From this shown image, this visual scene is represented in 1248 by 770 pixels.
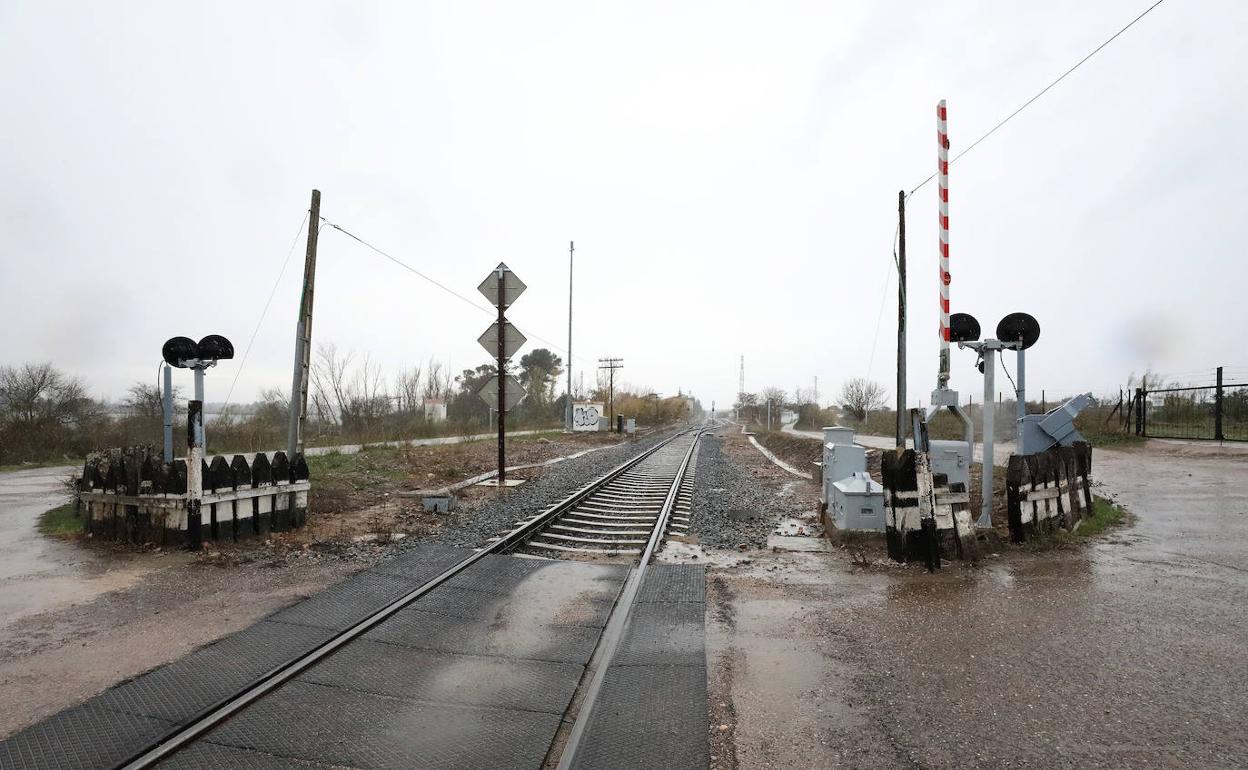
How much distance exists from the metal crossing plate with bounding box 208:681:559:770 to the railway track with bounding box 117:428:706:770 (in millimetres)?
137

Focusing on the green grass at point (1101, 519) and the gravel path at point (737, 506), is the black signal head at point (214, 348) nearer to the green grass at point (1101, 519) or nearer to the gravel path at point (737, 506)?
the gravel path at point (737, 506)

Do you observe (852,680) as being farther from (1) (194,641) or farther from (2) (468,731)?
(1) (194,641)

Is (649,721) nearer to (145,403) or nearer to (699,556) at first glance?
(699,556)

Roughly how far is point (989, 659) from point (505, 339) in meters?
11.0

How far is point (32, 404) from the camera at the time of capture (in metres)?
28.6

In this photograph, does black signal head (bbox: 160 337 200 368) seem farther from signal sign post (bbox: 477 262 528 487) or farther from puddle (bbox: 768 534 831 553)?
puddle (bbox: 768 534 831 553)

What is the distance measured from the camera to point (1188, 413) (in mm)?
22000

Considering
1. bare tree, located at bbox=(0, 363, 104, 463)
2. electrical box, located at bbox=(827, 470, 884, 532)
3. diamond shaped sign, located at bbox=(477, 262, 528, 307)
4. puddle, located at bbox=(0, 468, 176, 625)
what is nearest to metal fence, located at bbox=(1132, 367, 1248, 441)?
electrical box, located at bbox=(827, 470, 884, 532)

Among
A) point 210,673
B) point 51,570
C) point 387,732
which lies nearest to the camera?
point 387,732

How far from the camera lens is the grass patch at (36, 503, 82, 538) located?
320 inches

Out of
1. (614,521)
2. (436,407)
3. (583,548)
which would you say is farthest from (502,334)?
(436,407)

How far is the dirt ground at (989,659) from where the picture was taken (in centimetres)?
288

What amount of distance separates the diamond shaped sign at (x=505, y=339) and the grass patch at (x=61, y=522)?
7.16 meters

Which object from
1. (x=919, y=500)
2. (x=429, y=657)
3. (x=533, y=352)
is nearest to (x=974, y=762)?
(x=429, y=657)
